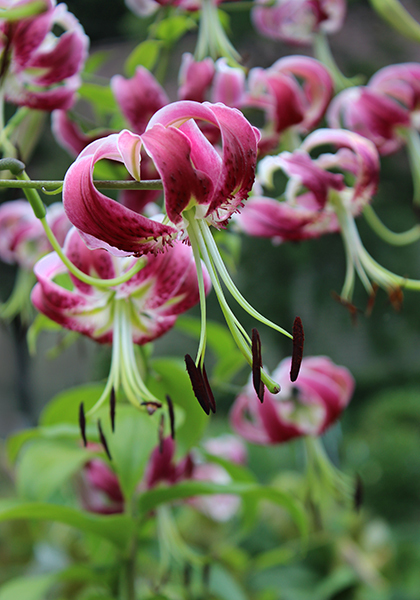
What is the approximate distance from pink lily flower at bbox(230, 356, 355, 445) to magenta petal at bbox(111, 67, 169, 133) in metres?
0.28

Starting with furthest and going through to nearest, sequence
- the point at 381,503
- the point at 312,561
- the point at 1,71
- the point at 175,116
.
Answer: the point at 381,503, the point at 312,561, the point at 1,71, the point at 175,116

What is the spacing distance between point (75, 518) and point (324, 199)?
0.30 m

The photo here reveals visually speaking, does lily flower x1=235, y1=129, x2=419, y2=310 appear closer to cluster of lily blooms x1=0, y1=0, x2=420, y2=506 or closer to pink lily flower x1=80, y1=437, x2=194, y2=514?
cluster of lily blooms x1=0, y1=0, x2=420, y2=506

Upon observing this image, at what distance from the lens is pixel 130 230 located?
24cm

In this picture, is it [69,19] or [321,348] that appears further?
[321,348]

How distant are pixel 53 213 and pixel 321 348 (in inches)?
87.1

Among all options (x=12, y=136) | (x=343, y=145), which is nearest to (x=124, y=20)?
(x=12, y=136)

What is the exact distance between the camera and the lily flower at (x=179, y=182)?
221mm

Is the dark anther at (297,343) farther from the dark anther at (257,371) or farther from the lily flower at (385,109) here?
the lily flower at (385,109)

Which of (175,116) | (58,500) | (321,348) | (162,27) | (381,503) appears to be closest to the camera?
(175,116)

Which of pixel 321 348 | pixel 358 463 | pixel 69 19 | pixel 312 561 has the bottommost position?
pixel 321 348

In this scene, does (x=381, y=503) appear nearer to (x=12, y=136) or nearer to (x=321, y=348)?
(x=321, y=348)

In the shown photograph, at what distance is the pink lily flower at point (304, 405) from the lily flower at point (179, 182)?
1.00 ft

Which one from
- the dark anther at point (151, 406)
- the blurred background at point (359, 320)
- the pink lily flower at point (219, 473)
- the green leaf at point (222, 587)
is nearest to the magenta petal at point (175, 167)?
the dark anther at point (151, 406)
